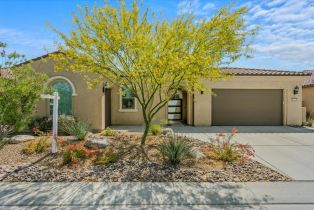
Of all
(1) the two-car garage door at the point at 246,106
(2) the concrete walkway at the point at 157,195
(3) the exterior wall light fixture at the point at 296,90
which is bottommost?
(2) the concrete walkway at the point at 157,195

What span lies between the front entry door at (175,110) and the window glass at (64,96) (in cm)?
768

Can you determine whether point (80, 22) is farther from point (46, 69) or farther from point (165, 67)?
point (46, 69)

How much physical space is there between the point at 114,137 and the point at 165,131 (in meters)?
2.45

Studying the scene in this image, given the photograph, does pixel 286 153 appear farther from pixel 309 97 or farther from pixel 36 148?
pixel 309 97

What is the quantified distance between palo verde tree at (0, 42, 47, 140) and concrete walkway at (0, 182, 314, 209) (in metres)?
3.25

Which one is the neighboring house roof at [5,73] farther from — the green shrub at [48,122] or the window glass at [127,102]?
the window glass at [127,102]

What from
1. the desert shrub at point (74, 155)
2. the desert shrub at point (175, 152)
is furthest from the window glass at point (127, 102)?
the desert shrub at point (175, 152)

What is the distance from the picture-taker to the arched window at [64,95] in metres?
12.8

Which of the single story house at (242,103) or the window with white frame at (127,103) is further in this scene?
the window with white frame at (127,103)

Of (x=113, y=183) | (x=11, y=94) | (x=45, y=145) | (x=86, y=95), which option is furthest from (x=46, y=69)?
(x=113, y=183)

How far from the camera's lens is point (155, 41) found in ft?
23.3

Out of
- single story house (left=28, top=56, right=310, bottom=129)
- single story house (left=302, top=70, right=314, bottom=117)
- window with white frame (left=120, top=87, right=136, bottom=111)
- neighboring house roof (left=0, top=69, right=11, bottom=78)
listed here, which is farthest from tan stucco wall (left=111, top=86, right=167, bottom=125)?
single story house (left=302, top=70, right=314, bottom=117)

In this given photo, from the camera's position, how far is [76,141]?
9.09 metres

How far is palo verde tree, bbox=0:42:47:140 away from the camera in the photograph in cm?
770
